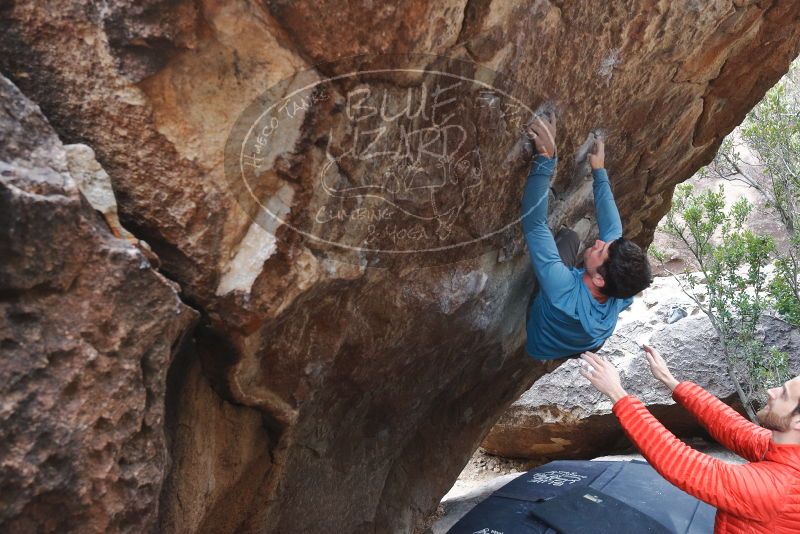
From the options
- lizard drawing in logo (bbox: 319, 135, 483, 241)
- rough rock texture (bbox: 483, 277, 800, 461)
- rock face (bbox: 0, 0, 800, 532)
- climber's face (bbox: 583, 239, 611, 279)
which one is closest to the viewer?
rock face (bbox: 0, 0, 800, 532)

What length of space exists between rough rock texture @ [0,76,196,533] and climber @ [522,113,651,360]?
5.92 feet

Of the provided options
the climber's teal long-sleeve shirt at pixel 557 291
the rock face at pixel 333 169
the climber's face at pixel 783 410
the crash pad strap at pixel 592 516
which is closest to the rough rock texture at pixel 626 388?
the crash pad strap at pixel 592 516

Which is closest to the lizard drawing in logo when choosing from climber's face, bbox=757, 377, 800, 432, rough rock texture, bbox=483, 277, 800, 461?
climber's face, bbox=757, 377, 800, 432

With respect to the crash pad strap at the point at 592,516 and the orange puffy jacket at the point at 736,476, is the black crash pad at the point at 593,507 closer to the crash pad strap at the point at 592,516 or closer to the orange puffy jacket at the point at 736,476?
the crash pad strap at the point at 592,516

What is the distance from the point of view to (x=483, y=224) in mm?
3072

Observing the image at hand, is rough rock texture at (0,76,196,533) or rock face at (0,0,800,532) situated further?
rock face at (0,0,800,532)

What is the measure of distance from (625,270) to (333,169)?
1691 millimetres

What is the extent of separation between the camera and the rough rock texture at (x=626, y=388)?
747 centimetres

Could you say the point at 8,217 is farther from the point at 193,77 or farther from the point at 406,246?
the point at 406,246

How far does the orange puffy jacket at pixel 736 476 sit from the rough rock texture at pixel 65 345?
6.57 ft

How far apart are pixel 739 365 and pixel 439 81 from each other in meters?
6.43

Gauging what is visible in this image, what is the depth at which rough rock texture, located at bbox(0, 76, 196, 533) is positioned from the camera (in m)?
1.51

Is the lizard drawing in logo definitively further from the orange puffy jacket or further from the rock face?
the orange puffy jacket

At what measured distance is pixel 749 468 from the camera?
2.60m
